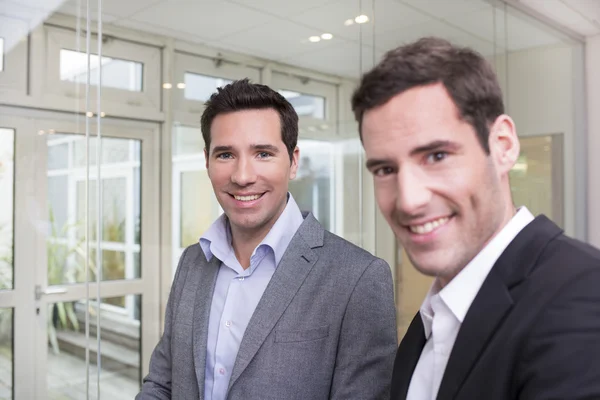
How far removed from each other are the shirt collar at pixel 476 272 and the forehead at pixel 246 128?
77 centimetres

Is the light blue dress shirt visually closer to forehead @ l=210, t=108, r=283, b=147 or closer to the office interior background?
forehead @ l=210, t=108, r=283, b=147

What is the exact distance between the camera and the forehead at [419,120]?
79 cm

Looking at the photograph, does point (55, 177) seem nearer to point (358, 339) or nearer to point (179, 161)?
point (179, 161)

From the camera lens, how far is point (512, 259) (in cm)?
78

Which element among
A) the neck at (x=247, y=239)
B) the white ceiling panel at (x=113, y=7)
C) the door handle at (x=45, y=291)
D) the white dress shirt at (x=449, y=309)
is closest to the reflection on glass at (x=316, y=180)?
the white ceiling panel at (x=113, y=7)

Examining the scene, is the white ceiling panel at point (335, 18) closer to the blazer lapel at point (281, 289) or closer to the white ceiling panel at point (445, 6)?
the white ceiling panel at point (445, 6)

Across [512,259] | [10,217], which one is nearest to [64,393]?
[10,217]

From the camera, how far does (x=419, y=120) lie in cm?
79

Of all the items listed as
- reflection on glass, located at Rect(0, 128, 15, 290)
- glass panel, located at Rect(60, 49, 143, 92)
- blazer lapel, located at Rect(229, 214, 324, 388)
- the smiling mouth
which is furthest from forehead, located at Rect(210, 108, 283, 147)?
reflection on glass, located at Rect(0, 128, 15, 290)

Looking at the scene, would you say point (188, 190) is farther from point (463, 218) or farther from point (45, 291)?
point (463, 218)

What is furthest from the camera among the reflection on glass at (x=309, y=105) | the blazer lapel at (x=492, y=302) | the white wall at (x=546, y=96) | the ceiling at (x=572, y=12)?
the white wall at (x=546, y=96)

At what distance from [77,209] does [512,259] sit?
2824 mm

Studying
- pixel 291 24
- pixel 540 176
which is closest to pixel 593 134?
pixel 540 176

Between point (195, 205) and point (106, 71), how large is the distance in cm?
103
